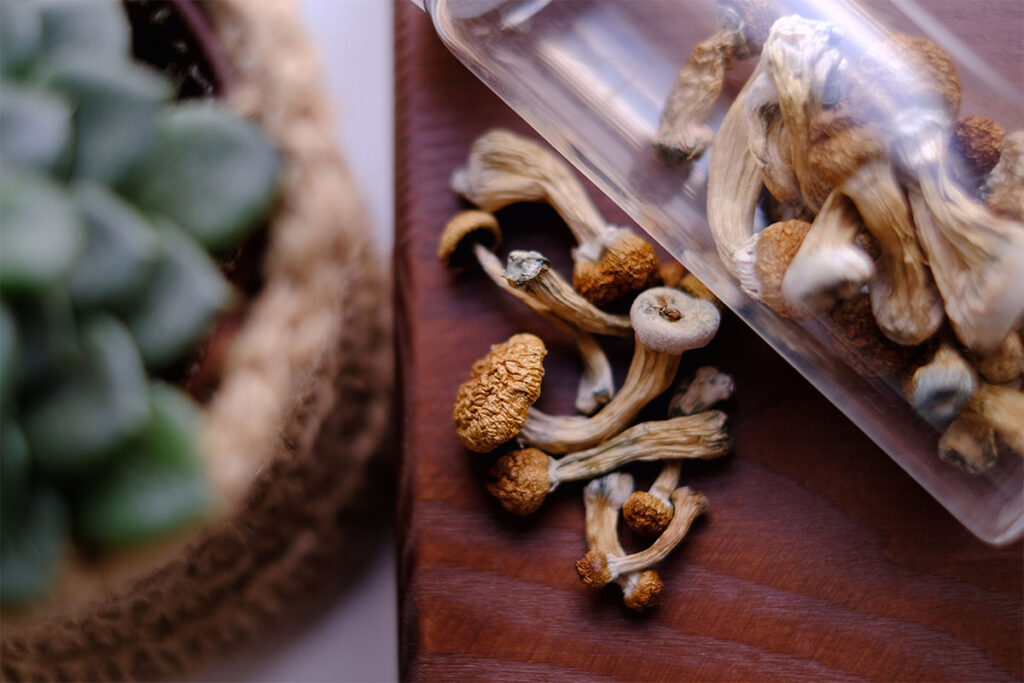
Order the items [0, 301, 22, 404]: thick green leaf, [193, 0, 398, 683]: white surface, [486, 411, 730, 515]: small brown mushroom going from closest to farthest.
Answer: [0, 301, 22, 404]: thick green leaf < [486, 411, 730, 515]: small brown mushroom < [193, 0, 398, 683]: white surface

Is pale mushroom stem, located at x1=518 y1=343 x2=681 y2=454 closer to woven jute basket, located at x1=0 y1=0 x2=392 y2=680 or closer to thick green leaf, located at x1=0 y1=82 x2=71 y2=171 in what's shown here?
woven jute basket, located at x1=0 y1=0 x2=392 y2=680

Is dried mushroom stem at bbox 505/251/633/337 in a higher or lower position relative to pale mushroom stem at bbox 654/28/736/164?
lower

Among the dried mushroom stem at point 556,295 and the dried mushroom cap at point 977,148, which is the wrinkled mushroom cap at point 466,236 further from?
the dried mushroom cap at point 977,148

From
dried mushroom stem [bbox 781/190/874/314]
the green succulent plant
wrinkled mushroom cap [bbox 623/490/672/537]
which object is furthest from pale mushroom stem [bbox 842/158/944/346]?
the green succulent plant

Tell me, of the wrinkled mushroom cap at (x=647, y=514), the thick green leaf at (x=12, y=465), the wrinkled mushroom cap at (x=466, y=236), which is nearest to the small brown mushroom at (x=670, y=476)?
the wrinkled mushroom cap at (x=647, y=514)

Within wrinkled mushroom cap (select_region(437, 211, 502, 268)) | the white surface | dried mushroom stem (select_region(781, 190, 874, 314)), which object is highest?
dried mushroom stem (select_region(781, 190, 874, 314))

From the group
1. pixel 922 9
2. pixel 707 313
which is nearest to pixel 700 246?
pixel 707 313
